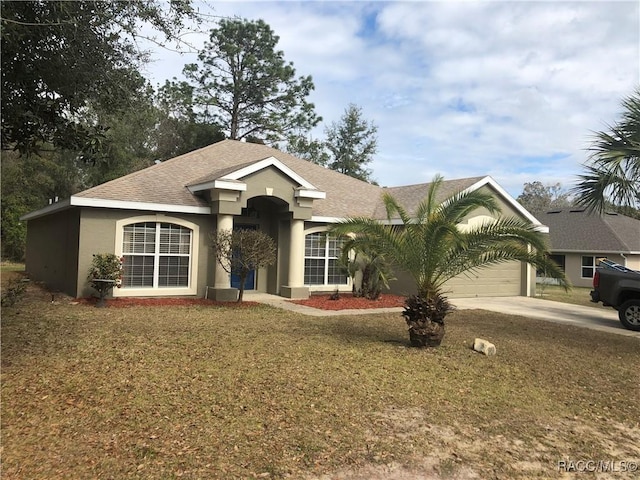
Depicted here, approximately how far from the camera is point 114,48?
22.0 feet

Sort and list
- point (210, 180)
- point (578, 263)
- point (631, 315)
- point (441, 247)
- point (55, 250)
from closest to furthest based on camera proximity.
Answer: point (441, 247) < point (631, 315) < point (210, 180) < point (55, 250) < point (578, 263)

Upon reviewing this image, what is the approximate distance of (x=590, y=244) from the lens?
2716 cm

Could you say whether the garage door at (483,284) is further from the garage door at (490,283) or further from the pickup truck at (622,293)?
the pickup truck at (622,293)

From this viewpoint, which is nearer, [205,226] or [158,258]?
[158,258]

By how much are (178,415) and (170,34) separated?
532 cm

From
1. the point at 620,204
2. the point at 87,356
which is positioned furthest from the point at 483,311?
the point at 87,356

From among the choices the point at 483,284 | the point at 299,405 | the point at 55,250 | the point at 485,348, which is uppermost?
the point at 55,250

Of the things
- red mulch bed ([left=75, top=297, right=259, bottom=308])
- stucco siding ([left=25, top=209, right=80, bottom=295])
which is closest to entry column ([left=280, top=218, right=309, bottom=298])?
red mulch bed ([left=75, top=297, right=259, bottom=308])

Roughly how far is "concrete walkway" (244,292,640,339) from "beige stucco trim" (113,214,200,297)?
6.33ft

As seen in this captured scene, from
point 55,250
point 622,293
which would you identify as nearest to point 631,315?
point 622,293

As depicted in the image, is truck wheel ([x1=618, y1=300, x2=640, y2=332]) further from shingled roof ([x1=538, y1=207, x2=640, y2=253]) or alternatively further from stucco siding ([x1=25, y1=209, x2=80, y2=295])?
stucco siding ([x1=25, y1=209, x2=80, y2=295])

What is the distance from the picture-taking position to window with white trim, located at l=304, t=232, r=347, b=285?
17016 mm

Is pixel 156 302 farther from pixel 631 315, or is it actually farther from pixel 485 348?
pixel 631 315

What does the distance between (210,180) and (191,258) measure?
2.54 meters
